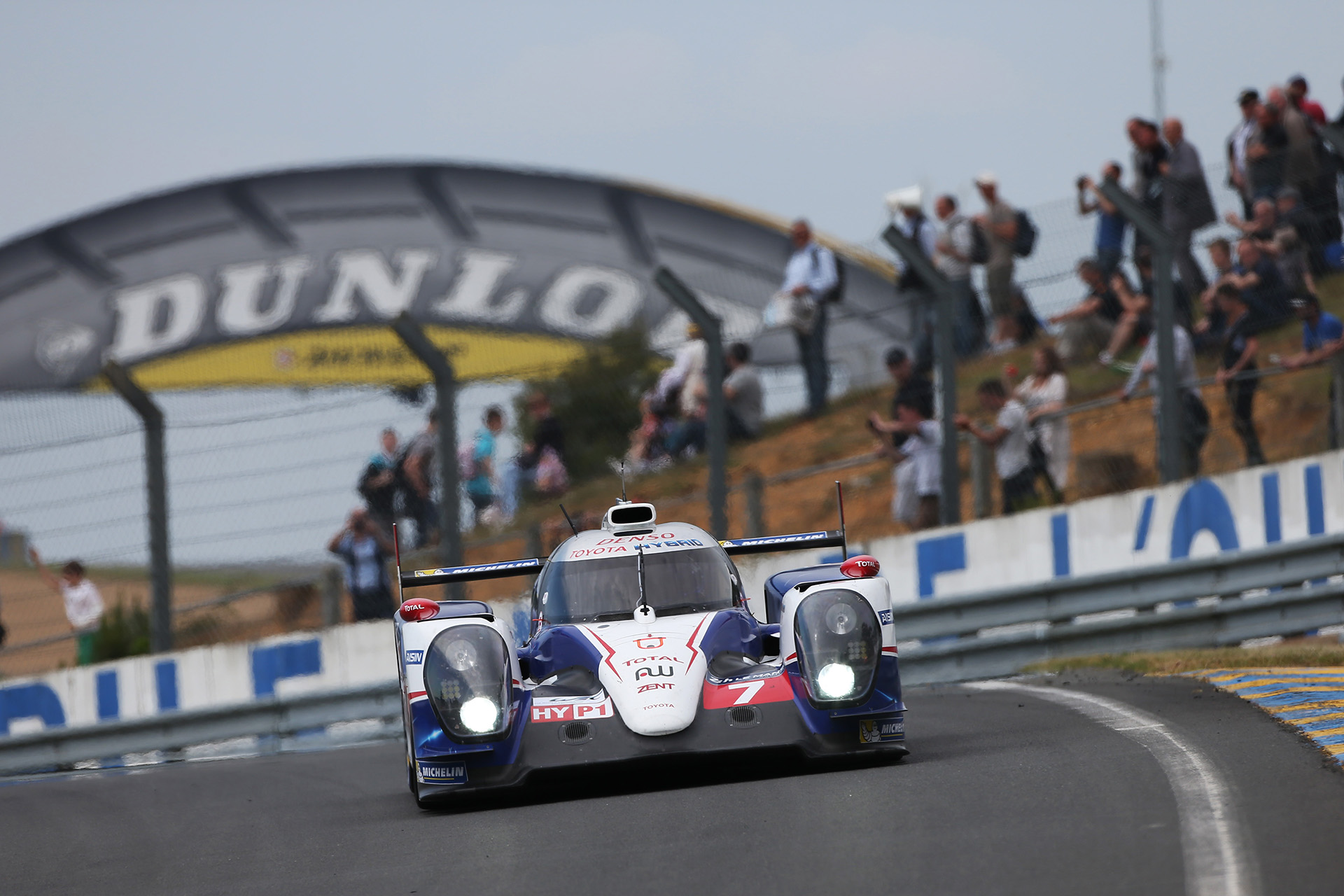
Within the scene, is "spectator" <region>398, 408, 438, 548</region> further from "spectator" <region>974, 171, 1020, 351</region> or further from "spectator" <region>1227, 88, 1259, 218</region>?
"spectator" <region>1227, 88, 1259, 218</region>

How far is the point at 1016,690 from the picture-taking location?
10695 mm

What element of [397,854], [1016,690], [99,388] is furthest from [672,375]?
[99,388]

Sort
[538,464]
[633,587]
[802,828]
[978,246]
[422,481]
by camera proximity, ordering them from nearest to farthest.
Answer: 1. [802,828]
2. [633,587]
3. [538,464]
4. [422,481]
5. [978,246]

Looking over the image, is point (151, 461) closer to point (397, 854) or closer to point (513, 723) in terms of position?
point (513, 723)

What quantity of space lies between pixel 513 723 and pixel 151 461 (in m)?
7.61

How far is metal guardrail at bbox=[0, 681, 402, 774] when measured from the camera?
42.3 ft

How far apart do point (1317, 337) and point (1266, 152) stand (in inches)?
57.8

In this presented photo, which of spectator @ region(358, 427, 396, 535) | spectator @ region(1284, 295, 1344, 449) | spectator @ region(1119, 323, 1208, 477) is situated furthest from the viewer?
spectator @ region(358, 427, 396, 535)

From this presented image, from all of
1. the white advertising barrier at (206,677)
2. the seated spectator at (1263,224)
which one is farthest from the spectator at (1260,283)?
the white advertising barrier at (206,677)

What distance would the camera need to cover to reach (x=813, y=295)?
15.0m

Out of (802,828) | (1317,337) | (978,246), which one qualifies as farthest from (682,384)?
(802,828)

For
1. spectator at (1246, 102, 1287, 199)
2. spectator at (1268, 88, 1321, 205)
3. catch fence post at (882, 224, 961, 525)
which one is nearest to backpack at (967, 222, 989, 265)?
catch fence post at (882, 224, 961, 525)

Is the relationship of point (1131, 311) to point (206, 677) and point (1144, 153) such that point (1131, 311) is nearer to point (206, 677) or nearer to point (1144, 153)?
point (1144, 153)

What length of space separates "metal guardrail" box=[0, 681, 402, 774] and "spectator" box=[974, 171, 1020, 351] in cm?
497
